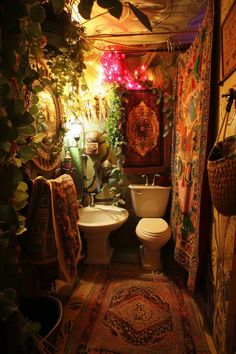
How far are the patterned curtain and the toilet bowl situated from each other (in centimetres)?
14

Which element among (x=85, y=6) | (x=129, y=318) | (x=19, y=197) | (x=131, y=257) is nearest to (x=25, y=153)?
(x=19, y=197)

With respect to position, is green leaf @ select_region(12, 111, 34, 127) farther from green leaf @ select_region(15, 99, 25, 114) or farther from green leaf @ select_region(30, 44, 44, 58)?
green leaf @ select_region(30, 44, 44, 58)

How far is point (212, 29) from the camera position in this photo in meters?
1.42

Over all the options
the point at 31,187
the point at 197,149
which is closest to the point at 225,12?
the point at 197,149

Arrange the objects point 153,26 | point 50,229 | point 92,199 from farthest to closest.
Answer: point 92,199, point 153,26, point 50,229

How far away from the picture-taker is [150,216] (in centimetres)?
258

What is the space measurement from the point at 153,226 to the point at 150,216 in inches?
10.0

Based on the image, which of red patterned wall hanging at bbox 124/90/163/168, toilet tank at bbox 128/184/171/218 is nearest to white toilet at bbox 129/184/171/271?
toilet tank at bbox 128/184/171/218

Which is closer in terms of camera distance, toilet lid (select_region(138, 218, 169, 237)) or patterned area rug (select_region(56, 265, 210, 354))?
patterned area rug (select_region(56, 265, 210, 354))

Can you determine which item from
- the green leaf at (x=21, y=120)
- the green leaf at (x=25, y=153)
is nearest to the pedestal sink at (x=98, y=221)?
the green leaf at (x=25, y=153)

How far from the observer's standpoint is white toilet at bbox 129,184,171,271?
2289 millimetres

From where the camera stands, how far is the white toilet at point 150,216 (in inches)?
90.1

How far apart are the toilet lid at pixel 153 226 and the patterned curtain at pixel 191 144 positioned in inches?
4.7

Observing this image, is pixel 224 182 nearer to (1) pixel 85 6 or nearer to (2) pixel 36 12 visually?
(1) pixel 85 6
